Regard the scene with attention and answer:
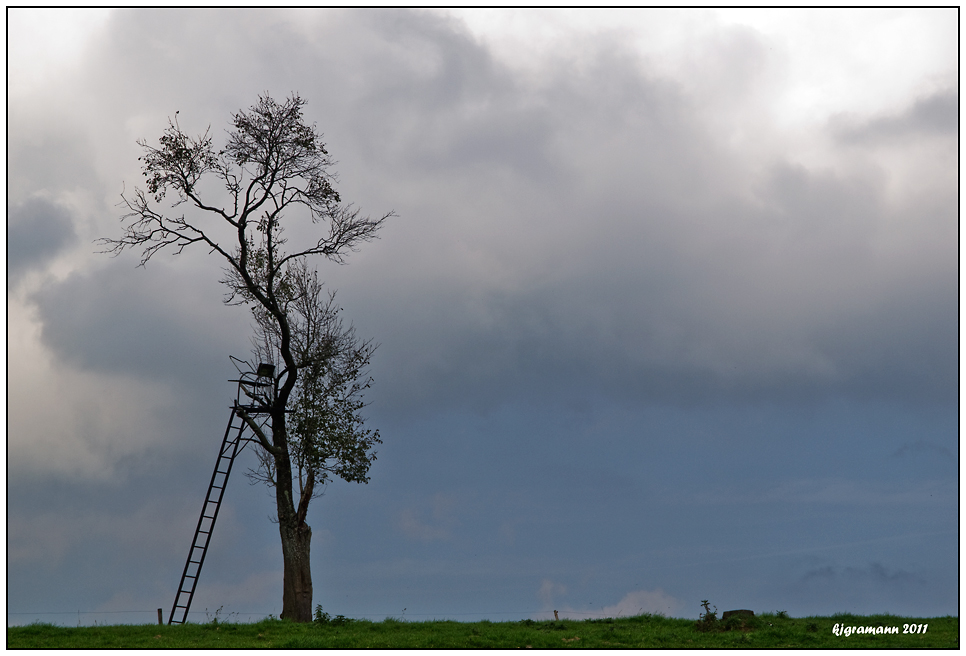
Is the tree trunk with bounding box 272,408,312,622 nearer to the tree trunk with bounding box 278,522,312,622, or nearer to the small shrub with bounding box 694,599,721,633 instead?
the tree trunk with bounding box 278,522,312,622

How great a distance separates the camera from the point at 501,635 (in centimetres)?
1948

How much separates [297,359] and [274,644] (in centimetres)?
938

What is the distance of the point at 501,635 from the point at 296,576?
23.2ft

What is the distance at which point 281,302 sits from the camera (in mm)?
25703

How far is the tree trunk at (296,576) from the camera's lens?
2366 centimetres

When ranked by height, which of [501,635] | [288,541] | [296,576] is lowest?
[501,635]

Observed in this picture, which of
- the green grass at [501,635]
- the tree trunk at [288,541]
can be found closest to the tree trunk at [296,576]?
the tree trunk at [288,541]

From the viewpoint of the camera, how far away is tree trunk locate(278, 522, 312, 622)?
23.7 m

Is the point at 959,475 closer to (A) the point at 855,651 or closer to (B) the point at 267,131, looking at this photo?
(A) the point at 855,651

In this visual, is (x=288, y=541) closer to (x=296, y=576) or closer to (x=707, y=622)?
(x=296, y=576)

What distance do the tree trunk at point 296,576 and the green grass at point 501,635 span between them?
1630 millimetres

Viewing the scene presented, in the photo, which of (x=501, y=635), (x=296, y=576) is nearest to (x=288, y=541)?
(x=296, y=576)

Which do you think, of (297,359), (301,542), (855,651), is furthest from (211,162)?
(855,651)

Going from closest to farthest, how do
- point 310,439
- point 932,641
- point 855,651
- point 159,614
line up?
point 855,651 < point 932,641 < point 159,614 < point 310,439
